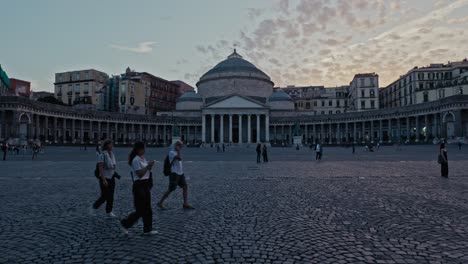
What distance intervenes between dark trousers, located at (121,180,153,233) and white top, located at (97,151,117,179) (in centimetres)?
169

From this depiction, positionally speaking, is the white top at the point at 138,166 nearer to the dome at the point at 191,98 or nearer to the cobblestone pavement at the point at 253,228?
the cobblestone pavement at the point at 253,228

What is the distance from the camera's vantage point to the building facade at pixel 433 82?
Answer: 8069cm

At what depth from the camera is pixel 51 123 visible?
67625 mm

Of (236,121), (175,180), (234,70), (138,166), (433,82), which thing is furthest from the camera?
(234,70)

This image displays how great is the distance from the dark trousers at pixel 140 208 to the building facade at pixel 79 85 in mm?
97229

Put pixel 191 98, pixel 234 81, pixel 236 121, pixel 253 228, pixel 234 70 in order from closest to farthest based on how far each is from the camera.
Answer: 1. pixel 253 228
2. pixel 236 121
3. pixel 234 81
4. pixel 191 98
5. pixel 234 70

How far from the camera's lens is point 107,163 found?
24.8ft

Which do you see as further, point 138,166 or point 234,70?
point 234,70

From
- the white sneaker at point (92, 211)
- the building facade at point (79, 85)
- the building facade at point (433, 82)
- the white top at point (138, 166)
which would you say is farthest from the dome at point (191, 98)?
the white top at point (138, 166)

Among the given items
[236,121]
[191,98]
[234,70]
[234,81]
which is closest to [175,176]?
[236,121]

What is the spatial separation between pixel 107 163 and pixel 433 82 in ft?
312

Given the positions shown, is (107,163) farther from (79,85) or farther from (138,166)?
(79,85)

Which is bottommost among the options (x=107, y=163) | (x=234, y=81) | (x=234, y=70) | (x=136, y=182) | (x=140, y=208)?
(x=140, y=208)

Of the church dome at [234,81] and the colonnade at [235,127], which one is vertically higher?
the church dome at [234,81]
